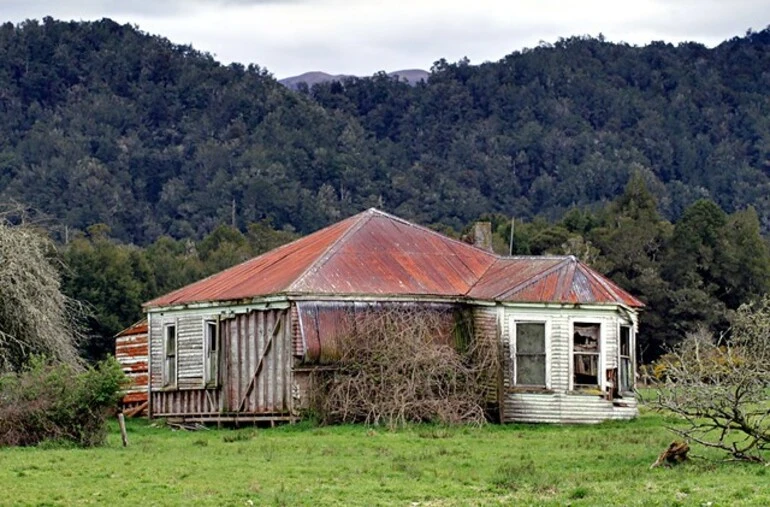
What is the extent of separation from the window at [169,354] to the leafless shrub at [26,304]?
96.7 inches

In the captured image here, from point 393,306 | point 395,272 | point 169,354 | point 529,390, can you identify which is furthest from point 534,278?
point 169,354

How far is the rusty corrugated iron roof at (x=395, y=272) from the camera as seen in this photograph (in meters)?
38.3

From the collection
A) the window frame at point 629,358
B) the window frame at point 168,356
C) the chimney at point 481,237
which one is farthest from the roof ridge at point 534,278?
the window frame at point 168,356

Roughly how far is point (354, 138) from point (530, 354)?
346 feet

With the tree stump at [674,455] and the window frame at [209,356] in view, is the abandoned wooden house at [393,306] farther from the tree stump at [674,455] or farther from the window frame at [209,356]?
the tree stump at [674,455]

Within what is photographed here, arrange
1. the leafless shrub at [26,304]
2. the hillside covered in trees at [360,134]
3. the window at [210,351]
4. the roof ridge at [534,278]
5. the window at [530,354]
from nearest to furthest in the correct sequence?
the window at [530,354] → the roof ridge at [534,278] → the leafless shrub at [26,304] → the window at [210,351] → the hillside covered in trees at [360,134]

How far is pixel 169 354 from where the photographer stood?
42844mm

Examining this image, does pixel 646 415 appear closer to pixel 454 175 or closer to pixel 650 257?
pixel 650 257

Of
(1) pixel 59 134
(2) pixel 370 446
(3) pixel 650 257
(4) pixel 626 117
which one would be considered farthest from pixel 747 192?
(2) pixel 370 446

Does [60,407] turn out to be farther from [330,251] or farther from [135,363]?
[135,363]

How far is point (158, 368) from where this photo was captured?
142ft

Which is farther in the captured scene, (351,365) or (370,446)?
(351,365)

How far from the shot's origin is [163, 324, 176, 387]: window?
42719 mm

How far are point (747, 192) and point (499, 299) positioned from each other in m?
104
